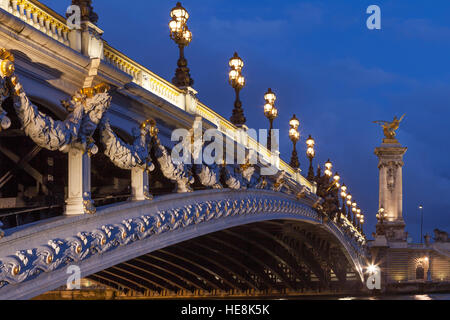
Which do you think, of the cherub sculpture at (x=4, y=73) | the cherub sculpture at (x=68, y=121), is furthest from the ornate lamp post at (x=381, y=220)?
the cherub sculpture at (x=4, y=73)

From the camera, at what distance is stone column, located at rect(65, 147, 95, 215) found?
1510 centimetres

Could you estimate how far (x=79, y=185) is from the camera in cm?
1538

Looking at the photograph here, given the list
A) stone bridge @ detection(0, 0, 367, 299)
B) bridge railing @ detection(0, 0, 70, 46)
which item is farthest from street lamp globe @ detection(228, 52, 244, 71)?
bridge railing @ detection(0, 0, 70, 46)

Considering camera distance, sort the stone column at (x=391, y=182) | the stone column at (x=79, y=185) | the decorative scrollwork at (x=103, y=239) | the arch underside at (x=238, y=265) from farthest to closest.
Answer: the stone column at (x=391, y=182) → the arch underside at (x=238, y=265) → the stone column at (x=79, y=185) → the decorative scrollwork at (x=103, y=239)

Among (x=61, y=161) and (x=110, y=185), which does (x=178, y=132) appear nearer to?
(x=110, y=185)

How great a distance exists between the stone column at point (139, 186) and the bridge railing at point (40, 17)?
3702mm

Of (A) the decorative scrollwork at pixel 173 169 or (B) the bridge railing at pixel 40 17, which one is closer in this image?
(B) the bridge railing at pixel 40 17

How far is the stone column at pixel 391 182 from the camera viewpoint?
93.1 meters

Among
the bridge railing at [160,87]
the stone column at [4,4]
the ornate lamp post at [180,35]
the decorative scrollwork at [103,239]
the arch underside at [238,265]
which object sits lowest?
the arch underside at [238,265]

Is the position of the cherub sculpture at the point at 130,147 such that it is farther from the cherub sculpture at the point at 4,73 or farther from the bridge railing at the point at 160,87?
the cherub sculpture at the point at 4,73

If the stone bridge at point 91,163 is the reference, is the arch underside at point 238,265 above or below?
below

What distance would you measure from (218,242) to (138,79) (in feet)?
66.3

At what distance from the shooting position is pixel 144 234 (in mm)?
17766
